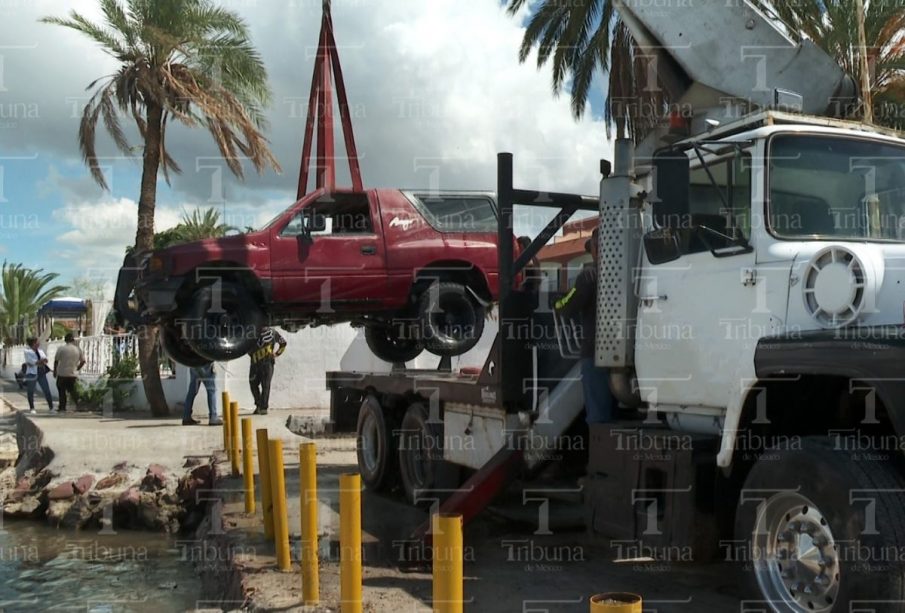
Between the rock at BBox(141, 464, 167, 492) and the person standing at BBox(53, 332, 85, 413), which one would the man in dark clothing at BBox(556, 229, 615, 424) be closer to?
the rock at BBox(141, 464, 167, 492)

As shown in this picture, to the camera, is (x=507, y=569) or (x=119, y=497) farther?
(x=119, y=497)

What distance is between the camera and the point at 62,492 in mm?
12359

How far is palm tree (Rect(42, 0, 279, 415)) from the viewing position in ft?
55.1

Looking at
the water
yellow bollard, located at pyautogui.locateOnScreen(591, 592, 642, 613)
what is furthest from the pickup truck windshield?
the water

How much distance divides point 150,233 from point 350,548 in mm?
14194

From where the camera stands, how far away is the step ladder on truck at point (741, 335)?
4.07 meters

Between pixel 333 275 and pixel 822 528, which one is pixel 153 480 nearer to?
pixel 333 275

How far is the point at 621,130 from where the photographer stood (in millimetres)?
17156

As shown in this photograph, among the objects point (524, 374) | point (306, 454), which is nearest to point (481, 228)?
point (524, 374)

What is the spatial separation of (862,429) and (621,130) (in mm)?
13456

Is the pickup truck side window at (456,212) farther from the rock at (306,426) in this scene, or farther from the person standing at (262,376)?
the person standing at (262,376)

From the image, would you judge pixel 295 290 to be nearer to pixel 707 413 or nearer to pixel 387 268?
pixel 387 268

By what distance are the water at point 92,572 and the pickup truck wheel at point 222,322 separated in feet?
7.65

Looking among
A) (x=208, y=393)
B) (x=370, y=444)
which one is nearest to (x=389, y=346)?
(x=370, y=444)
